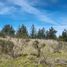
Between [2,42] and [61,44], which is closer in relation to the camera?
[2,42]

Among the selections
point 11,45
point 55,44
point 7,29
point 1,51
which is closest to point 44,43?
point 55,44

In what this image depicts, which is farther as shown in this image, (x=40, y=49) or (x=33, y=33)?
(x=33, y=33)

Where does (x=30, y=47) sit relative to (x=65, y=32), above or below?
below

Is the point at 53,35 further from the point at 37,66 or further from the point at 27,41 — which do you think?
the point at 37,66

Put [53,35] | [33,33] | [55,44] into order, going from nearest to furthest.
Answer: [55,44] < [53,35] < [33,33]

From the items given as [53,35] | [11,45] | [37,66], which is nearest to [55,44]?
[11,45]

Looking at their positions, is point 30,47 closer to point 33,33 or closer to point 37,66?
point 37,66

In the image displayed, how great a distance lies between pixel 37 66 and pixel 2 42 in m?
21.3

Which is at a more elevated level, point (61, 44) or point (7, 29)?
point (7, 29)

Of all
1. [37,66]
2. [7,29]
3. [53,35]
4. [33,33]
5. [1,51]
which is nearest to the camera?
[37,66]

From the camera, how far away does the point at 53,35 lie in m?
93.1

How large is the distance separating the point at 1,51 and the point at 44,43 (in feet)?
39.4

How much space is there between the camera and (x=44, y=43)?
47.7m

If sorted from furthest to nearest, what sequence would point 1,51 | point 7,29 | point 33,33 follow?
point 33,33 → point 7,29 → point 1,51
